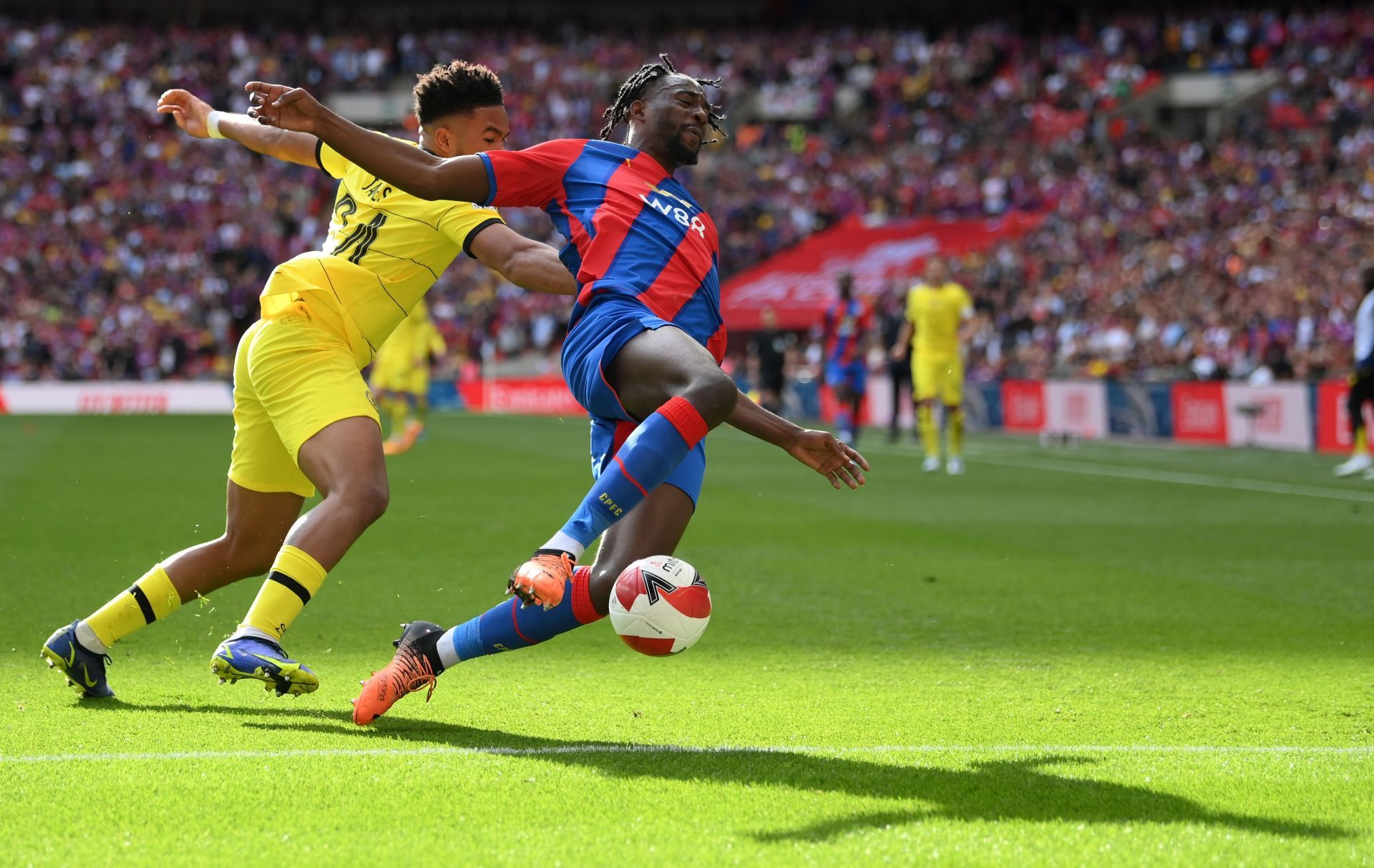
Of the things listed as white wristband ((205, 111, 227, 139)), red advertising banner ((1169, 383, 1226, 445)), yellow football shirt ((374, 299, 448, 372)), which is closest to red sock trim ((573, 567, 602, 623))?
white wristband ((205, 111, 227, 139))

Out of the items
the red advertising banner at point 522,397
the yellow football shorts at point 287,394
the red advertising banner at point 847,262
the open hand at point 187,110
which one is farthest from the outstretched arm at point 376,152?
the red advertising banner at point 847,262

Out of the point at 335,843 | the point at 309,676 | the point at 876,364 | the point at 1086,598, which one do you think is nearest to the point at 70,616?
the point at 309,676

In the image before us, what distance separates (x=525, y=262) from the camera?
460 cm

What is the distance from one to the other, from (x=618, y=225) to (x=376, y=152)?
0.70 meters

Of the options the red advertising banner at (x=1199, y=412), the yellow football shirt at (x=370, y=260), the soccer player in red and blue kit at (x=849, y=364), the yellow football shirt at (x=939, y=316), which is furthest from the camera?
the red advertising banner at (x=1199, y=412)

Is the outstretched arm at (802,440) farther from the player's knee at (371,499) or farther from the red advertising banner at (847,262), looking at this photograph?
the red advertising banner at (847,262)

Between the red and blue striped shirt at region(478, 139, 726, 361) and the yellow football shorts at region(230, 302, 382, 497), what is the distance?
836mm

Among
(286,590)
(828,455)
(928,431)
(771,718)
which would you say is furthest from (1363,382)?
(286,590)

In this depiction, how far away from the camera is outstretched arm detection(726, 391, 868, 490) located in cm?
427

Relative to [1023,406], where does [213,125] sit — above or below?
above

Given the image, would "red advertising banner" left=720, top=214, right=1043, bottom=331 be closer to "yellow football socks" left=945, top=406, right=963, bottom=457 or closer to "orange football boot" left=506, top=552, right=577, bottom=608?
"yellow football socks" left=945, top=406, right=963, bottom=457

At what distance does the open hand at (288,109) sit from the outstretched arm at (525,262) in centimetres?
71

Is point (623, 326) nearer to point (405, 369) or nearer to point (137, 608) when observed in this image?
point (137, 608)

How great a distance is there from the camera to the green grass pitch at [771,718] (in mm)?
3287
